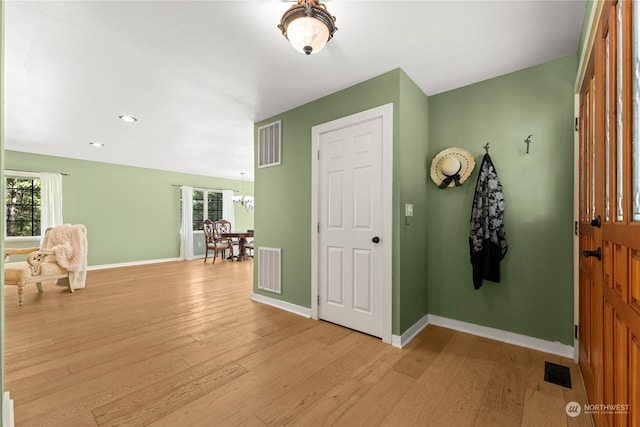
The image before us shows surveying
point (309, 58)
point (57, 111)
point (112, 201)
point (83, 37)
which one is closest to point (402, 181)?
point (309, 58)

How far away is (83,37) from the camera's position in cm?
195

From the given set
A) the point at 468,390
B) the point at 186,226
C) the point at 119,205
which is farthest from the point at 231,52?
the point at 186,226

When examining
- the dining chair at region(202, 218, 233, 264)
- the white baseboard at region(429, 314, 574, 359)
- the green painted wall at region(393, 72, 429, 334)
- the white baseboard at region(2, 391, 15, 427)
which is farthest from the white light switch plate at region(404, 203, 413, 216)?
the dining chair at region(202, 218, 233, 264)

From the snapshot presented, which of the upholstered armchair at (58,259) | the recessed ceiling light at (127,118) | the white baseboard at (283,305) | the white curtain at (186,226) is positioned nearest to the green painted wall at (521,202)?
the white baseboard at (283,305)

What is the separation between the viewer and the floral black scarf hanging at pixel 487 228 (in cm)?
230

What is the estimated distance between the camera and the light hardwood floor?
1.49 m

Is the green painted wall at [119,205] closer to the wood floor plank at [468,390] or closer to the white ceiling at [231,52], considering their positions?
the white ceiling at [231,52]

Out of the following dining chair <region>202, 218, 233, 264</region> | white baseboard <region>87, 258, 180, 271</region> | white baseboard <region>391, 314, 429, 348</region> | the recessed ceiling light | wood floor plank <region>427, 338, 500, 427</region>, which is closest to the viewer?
wood floor plank <region>427, 338, 500, 427</region>

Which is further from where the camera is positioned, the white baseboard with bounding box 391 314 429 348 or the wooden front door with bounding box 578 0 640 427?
the white baseboard with bounding box 391 314 429 348

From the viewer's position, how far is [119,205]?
20.4 feet

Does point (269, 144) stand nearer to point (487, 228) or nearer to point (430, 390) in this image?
point (487, 228)

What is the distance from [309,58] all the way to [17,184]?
6.52m

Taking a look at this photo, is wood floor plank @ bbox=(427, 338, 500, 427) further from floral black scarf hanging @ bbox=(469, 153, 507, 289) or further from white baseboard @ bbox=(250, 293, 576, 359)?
floral black scarf hanging @ bbox=(469, 153, 507, 289)
